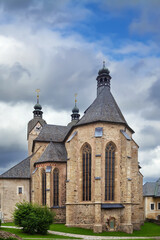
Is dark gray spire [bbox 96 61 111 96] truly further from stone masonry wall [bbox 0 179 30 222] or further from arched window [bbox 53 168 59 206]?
stone masonry wall [bbox 0 179 30 222]

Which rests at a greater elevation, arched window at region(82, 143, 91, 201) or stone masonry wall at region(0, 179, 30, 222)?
arched window at region(82, 143, 91, 201)

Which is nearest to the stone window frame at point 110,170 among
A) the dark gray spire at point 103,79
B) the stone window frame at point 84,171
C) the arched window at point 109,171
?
the arched window at point 109,171

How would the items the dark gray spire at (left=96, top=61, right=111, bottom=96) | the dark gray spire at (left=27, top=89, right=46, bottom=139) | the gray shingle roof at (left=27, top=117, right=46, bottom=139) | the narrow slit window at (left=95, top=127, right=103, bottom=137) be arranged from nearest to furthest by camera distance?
1. the narrow slit window at (left=95, top=127, right=103, bottom=137)
2. the dark gray spire at (left=96, top=61, right=111, bottom=96)
3. the gray shingle roof at (left=27, top=117, right=46, bottom=139)
4. the dark gray spire at (left=27, top=89, right=46, bottom=139)

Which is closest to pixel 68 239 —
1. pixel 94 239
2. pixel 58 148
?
pixel 94 239

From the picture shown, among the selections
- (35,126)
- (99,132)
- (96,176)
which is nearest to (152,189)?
(96,176)

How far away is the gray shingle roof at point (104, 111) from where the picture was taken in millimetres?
35656

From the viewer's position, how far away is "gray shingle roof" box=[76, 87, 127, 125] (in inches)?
1404

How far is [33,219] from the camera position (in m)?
27.8

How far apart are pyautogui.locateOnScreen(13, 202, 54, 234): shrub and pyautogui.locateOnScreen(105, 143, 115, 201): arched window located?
8.33 meters

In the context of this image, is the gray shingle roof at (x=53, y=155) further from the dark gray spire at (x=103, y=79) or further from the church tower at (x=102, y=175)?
the dark gray spire at (x=103, y=79)

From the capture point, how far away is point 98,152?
33.6 metres

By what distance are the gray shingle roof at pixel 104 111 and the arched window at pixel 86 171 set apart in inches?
154

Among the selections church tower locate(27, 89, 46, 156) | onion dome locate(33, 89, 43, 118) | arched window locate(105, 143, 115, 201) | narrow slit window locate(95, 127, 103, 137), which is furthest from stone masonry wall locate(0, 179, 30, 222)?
onion dome locate(33, 89, 43, 118)

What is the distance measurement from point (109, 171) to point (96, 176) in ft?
7.32
